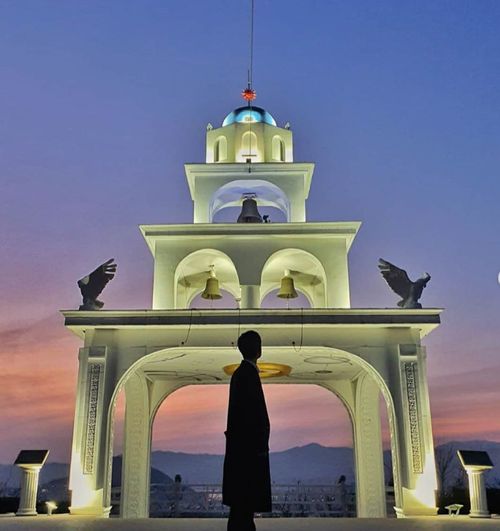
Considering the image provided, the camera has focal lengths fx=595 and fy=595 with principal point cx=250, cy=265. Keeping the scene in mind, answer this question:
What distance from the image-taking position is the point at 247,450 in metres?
4.93

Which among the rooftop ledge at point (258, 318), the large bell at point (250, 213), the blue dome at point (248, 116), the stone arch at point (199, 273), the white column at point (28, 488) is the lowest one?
the white column at point (28, 488)

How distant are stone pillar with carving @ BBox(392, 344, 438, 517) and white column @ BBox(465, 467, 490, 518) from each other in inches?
53.5

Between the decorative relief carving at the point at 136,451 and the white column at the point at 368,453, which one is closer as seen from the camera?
the white column at the point at 368,453

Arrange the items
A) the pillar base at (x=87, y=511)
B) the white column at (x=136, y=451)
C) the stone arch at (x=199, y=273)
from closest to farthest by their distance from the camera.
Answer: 1. the pillar base at (x=87, y=511)
2. the stone arch at (x=199, y=273)
3. the white column at (x=136, y=451)

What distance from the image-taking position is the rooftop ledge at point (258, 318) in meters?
10.5

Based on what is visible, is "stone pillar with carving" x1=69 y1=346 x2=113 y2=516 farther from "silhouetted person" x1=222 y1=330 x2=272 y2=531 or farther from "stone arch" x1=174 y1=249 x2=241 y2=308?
"silhouetted person" x1=222 y1=330 x2=272 y2=531

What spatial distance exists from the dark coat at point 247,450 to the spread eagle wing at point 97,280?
642cm

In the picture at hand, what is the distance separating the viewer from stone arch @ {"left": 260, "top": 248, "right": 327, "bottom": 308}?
Result: 12377 millimetres

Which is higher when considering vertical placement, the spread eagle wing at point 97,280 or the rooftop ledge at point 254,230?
the rooftop ledge at point 254,230

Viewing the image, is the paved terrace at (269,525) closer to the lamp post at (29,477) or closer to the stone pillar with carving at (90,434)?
the stone pillar with carving at (90,434)

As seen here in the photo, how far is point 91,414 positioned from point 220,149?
7098 millimetres

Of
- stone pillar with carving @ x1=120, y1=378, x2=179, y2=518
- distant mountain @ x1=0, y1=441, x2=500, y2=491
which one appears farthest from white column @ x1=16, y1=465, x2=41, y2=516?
distant mountain @ x1=0, y1=441, x2=500, y2=491

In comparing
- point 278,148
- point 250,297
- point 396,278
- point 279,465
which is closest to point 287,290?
point 250,297

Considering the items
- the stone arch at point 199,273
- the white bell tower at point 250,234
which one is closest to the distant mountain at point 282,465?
the stone arch at point 199,273
